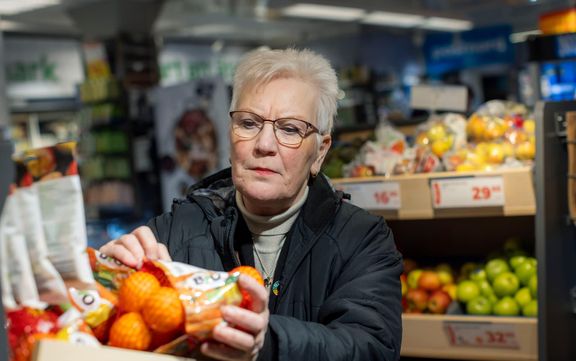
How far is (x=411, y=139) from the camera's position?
4.25 metres

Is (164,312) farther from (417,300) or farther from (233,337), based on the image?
(417,300)

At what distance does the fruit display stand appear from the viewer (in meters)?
1.14

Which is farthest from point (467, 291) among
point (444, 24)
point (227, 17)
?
point (444, 24)

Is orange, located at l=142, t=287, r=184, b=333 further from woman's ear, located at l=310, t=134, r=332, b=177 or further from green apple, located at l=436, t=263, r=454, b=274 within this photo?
green apple, located at l=436, t=263, r=454, b=274

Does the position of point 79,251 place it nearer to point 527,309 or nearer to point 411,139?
point 527,309

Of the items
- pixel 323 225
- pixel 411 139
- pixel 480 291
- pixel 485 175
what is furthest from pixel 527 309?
pixel 323 225

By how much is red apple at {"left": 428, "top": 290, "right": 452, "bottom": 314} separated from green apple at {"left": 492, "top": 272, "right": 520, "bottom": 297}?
23 centimetres

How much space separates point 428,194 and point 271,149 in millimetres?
1552

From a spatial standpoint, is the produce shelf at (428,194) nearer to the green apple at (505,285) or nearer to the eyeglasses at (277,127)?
the green apple at (505,285)

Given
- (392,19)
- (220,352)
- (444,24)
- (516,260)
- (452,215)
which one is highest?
(392,19)

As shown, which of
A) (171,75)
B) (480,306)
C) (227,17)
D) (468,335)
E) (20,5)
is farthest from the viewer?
(171,75)

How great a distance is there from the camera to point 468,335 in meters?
3.28

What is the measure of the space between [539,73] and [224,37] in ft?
42.0

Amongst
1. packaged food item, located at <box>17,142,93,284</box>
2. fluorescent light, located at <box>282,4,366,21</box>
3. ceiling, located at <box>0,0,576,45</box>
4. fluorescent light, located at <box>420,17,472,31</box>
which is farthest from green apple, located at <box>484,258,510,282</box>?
fluorescent light, located at <box>420,17,472,31</box>
